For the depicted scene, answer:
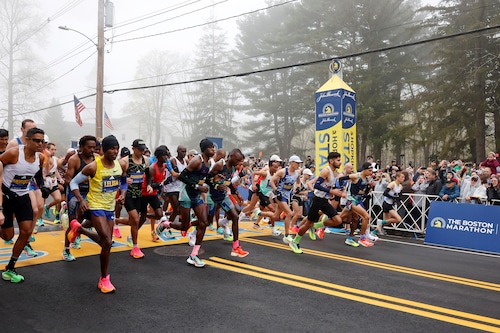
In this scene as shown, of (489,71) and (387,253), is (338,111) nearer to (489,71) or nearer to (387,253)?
(387,253)

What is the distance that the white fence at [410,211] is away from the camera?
11.2 meters

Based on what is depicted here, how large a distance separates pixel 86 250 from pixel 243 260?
308cm

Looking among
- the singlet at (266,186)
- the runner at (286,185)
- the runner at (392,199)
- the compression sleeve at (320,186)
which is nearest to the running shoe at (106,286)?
the compression sleeve at (320,186)

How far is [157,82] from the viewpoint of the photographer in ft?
166

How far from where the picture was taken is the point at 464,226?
9.77 m

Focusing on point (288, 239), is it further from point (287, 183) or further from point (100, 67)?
point (100, 67)

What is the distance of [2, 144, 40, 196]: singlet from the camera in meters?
5.48

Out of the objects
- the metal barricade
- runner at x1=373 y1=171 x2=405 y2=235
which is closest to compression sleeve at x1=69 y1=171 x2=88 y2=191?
runner at x1=373 y1=171 x2=405 y2=235

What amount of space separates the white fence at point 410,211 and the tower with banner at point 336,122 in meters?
2.05

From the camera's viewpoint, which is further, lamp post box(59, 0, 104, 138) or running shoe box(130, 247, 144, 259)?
lamp post box(59, 0, 104, 138)

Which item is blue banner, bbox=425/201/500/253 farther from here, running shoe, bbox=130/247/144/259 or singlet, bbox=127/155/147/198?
singlet, bbox=127/155/147/198

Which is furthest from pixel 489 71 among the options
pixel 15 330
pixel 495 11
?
pixel 15 330

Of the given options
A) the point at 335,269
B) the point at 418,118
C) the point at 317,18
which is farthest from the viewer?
the point at 317,18

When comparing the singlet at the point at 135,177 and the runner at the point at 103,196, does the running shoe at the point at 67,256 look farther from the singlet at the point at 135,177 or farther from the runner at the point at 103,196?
the runner at the point at 103,196
